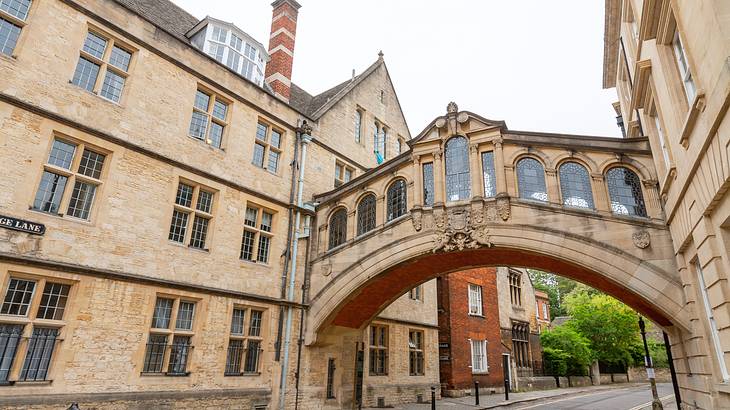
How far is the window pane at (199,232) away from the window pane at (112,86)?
12.1 feet

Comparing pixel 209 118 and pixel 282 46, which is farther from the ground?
pixel 282 46

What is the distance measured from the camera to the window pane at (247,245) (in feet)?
42.7

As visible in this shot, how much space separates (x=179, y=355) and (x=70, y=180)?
489cm

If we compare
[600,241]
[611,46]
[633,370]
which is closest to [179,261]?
[600,241]

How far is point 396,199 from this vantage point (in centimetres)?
1349

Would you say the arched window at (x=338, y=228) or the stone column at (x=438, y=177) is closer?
the stone column at (x=438, y=177)

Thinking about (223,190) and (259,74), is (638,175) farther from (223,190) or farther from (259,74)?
(259,74)

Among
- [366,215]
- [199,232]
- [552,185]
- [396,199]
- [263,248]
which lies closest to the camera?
[552,185]

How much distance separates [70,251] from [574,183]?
12144 mm

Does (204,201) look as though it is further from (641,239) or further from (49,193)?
(641,239)

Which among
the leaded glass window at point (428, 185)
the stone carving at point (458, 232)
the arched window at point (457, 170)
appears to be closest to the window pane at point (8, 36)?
the leaded glass window at point (428, 185)

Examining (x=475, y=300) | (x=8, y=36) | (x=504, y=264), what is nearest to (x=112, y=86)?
(x=8, y=36)

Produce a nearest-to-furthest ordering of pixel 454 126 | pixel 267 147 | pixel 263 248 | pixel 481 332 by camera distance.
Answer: pixel 454 126, pixel 263 248, pixel 267 147, pixel 481 332

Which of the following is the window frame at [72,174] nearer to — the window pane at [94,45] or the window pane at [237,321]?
the window pane at [94,45]
